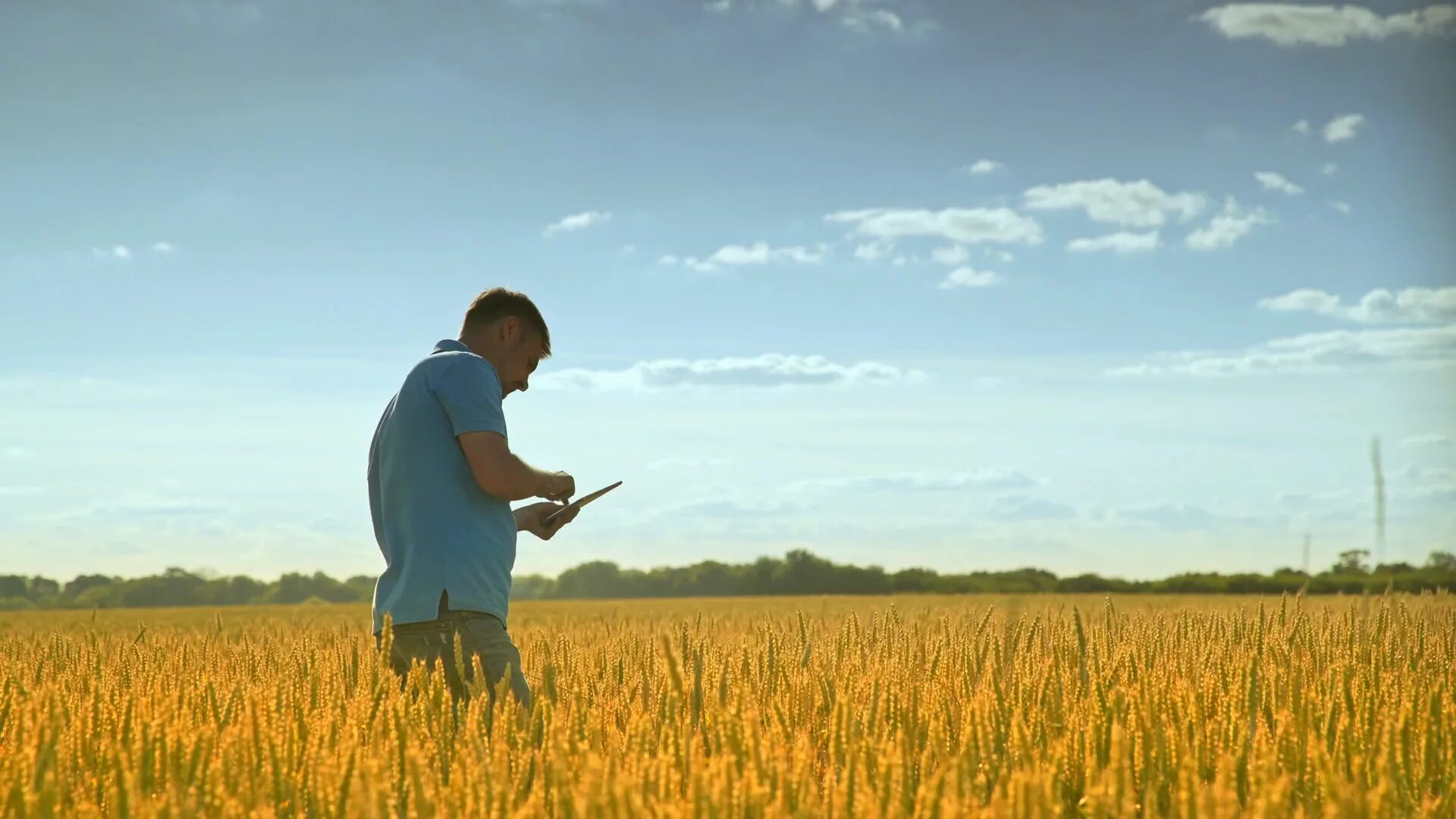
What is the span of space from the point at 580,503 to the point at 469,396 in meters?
0.77

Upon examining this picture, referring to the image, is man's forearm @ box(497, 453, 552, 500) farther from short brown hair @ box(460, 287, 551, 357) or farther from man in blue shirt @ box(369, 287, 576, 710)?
short brown hair @ box(460, 287, 551, 357)

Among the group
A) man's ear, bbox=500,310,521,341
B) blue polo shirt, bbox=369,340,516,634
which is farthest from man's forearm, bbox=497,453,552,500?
man's ear, bbox=500,310,521,341

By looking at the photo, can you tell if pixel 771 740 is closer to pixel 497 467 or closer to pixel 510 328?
pixel 497 467

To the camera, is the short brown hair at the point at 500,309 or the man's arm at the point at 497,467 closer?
the man's arm at the point at 497,467

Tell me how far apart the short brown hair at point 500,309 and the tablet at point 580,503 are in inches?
28.8

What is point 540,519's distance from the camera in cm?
471

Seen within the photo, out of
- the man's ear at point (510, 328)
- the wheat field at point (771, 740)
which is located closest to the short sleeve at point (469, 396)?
the man's ear at point (510, 328)

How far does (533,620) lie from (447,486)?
8.48 metres

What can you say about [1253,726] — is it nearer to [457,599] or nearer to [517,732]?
[517,732]

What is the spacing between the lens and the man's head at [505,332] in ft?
14.8

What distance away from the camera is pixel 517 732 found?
2.77 metres

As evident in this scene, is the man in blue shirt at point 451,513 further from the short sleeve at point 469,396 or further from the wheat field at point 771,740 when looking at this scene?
the wheat field at point 771,740

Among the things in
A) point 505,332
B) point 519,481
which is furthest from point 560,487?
point 505,332

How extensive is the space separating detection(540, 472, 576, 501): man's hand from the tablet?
0.12m
